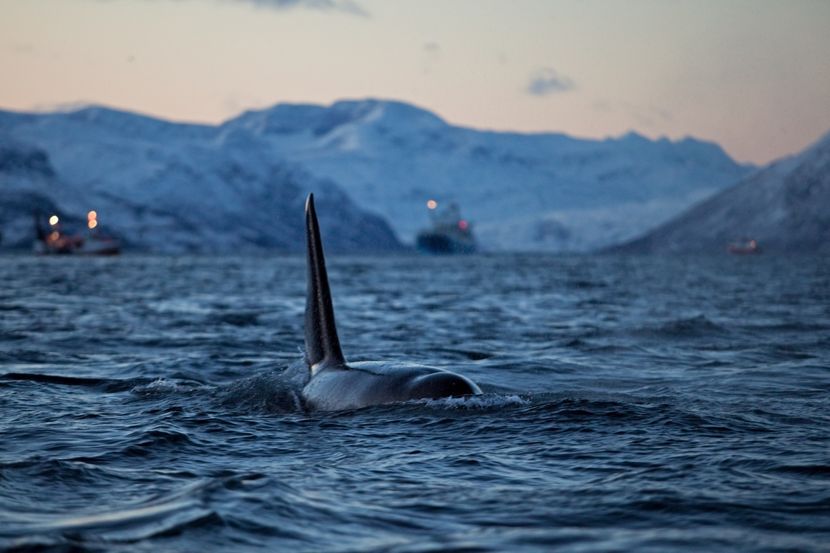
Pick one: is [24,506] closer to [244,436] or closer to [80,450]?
[80,450]

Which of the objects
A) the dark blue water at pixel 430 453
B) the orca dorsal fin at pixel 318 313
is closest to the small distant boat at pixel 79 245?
the dark blue water at pixel 430 453

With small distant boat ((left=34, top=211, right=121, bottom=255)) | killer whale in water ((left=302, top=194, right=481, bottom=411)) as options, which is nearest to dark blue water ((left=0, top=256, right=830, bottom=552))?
killer whale in water ((left=302, top=194, right=481, bottom=411))

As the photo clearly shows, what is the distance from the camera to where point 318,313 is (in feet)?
44.0

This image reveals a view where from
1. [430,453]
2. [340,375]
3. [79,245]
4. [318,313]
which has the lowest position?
[430,453]

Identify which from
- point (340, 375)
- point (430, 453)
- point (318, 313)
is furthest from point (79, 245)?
point (430, 453)

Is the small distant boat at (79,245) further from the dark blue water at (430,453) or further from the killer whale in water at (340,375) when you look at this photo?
the killer whale in water at (340,375)

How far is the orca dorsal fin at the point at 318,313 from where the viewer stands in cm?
1334

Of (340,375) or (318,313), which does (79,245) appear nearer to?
(318,313)

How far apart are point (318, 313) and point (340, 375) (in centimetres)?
90

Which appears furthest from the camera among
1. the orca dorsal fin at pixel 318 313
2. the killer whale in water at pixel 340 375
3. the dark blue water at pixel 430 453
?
the orca dorsal fin at pixel 318 313

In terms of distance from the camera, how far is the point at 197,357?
20828 mm

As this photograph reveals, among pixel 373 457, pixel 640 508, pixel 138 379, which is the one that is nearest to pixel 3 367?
pixel 138 379

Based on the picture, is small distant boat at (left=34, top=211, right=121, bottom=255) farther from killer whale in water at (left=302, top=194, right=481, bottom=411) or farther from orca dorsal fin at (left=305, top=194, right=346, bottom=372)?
killer whale in water at (left=302, top=194, right=481, bottom=411)

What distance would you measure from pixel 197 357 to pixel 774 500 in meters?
14.3
